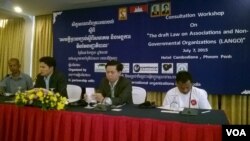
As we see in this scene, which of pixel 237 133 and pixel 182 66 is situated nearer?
pixel 237 133

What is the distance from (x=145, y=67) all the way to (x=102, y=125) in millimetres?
2588

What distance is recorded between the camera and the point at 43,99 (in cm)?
235

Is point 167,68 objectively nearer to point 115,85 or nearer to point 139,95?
point 139,95

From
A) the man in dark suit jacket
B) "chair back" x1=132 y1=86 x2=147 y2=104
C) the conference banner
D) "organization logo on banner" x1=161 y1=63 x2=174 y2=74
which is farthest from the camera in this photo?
"organization logo on banner" x1=161 y1=63 x2=174 y2=74

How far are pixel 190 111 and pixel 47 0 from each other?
3.63m

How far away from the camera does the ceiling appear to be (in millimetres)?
4816

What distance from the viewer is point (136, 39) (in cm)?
464

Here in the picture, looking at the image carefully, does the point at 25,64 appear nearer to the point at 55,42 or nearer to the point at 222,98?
the point at 55,42

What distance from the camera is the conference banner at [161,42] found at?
3.92 metres

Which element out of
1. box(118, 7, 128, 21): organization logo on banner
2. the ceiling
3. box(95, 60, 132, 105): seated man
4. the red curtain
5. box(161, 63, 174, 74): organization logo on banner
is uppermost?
the ceiling

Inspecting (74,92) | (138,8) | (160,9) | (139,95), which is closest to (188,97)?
(139,95)

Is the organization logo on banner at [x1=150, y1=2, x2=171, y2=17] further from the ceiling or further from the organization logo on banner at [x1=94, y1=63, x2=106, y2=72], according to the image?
the organization logo on banner at [x1=94, y1=63, x2=106, y2=72]

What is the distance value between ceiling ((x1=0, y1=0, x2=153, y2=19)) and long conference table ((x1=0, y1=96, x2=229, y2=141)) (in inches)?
108

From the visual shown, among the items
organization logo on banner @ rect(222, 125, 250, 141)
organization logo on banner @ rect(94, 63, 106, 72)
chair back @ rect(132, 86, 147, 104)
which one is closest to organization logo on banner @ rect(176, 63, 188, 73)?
chair back @ rect(132, 86, 147, 104)
